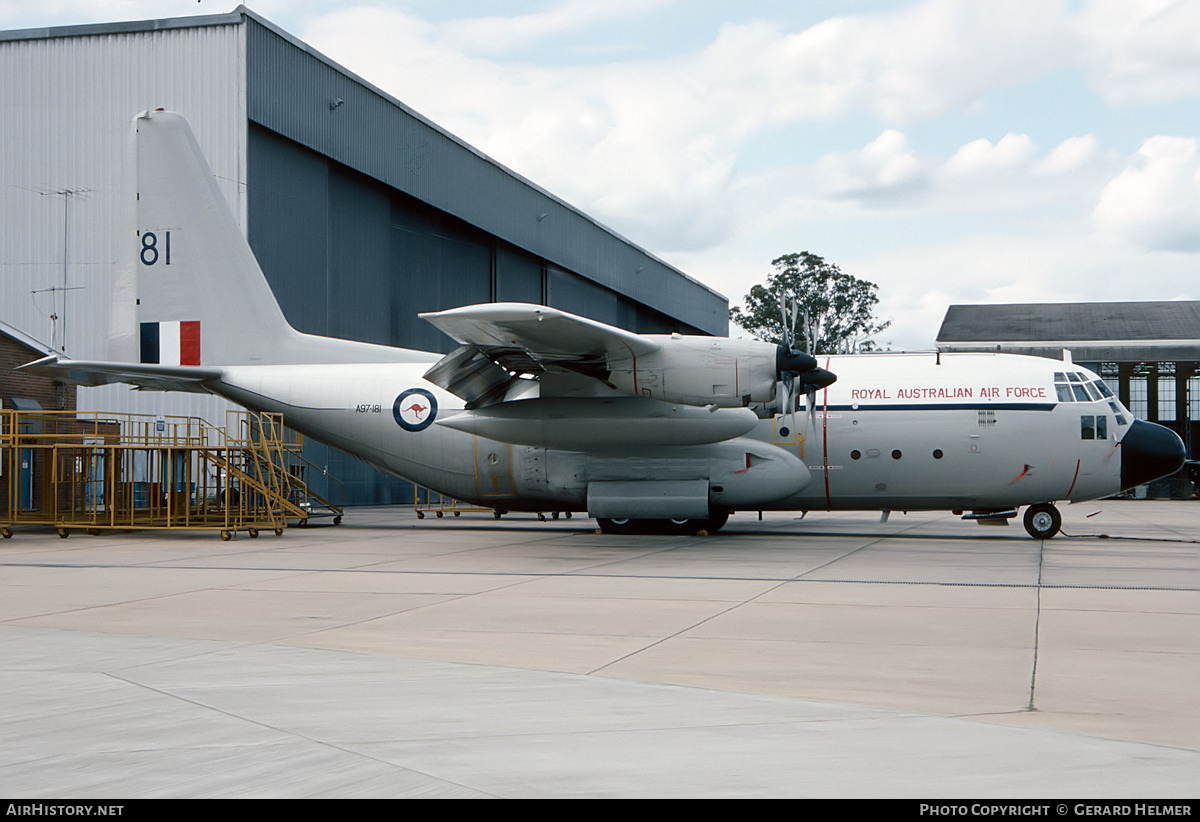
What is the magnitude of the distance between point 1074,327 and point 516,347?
2200 inches

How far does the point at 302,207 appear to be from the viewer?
33.6 metres

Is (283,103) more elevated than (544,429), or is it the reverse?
(283,103)

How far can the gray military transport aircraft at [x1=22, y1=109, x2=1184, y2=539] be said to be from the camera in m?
18.3

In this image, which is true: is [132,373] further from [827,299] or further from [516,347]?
[827,299]

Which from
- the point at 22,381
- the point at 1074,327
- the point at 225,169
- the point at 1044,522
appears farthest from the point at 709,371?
the point at 1074,327

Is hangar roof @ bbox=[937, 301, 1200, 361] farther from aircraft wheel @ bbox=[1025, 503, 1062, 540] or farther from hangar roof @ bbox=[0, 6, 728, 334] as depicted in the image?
aircraft wheel @ bbox=[1025, 503, 1062, 540]

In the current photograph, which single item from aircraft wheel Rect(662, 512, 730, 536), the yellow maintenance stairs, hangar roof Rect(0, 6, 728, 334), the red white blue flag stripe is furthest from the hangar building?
the red white blue flag stripe

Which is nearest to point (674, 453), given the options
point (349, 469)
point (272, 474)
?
point (272, 474)

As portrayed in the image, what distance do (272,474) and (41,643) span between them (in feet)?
47.9

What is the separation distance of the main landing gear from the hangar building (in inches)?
→ 1453

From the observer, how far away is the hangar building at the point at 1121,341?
5362 centimetres

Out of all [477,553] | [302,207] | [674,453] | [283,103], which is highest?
[283,103]
